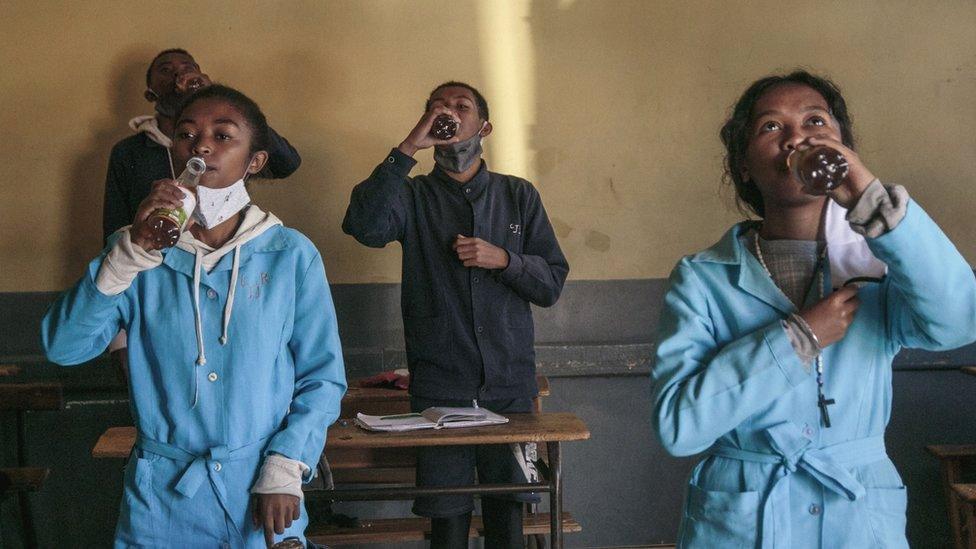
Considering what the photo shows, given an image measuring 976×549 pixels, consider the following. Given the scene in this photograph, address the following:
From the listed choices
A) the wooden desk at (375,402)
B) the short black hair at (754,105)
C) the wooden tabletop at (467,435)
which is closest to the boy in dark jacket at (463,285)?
the wooden tabletop at (467,435)

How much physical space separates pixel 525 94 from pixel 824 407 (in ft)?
9.05

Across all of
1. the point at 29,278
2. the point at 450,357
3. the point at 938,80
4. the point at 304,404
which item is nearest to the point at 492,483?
the point at 450,357

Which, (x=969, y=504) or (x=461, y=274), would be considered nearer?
(x=461, y=274)

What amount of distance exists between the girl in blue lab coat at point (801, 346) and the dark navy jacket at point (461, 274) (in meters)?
1.53

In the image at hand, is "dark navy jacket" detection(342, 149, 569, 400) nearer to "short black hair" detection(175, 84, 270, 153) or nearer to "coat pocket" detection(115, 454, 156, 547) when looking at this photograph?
"short black hair" detection(175, 84, 270, 153)

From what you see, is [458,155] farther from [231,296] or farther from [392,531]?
[231,296]

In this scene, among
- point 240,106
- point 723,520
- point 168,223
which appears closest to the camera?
point 723,520

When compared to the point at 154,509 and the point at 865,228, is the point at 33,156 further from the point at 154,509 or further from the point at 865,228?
the point at 865,228

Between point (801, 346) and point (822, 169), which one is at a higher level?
point (822, 169)

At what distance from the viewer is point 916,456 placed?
166 inches

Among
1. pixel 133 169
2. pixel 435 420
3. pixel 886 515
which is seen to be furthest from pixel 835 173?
pixel 133 169

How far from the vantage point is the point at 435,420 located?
2842 mm

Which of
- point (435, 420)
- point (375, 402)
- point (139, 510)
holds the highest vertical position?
point (139, 510)

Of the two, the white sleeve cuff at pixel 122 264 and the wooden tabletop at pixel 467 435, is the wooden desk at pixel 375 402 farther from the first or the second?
the white sleeve cuff at pixel 122 264
